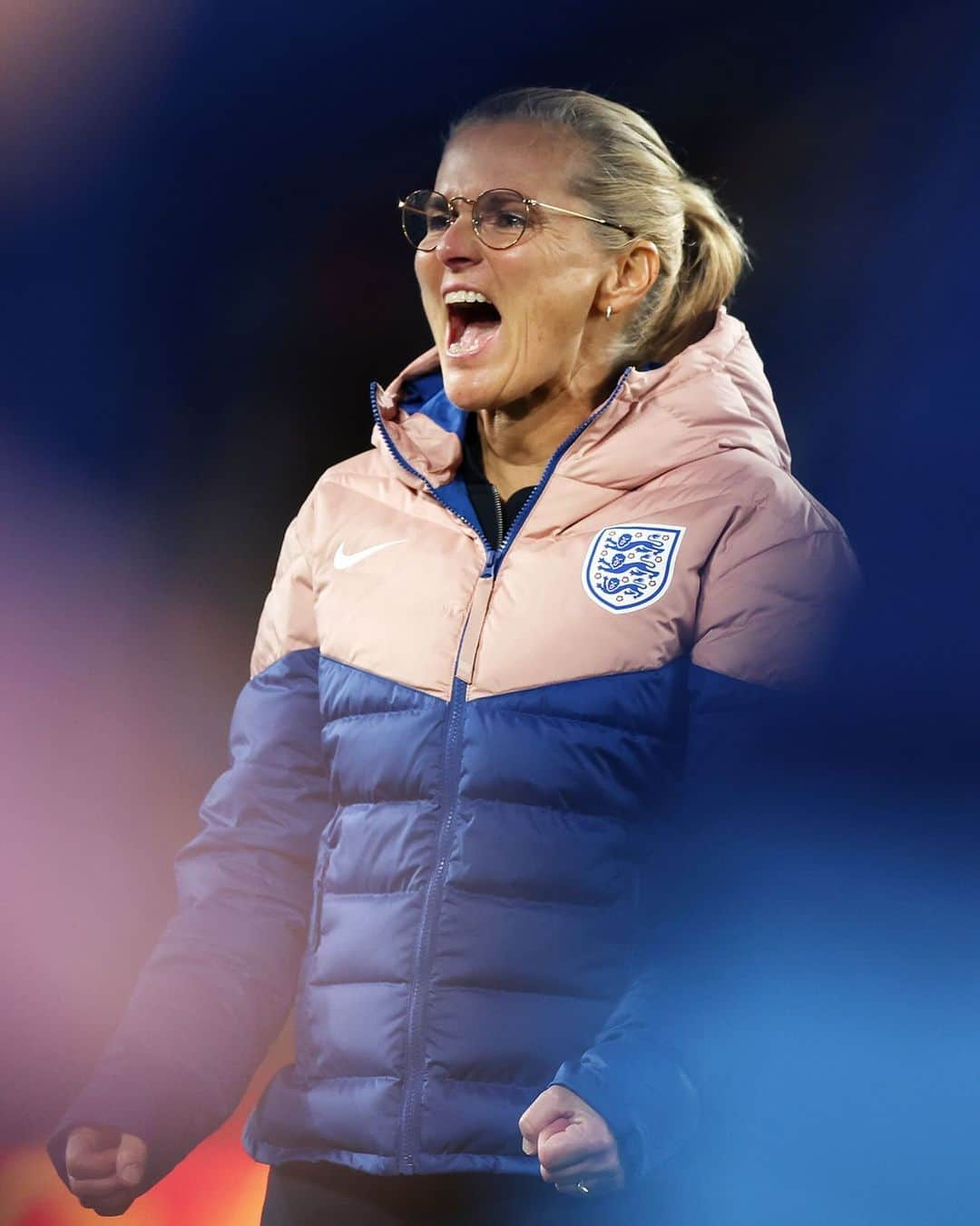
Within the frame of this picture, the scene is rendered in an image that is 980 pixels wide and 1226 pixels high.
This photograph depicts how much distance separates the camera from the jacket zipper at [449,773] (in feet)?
3.61

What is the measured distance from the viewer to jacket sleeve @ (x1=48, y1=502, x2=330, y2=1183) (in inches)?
46.3

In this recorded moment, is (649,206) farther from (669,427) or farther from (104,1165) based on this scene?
(104,1165)

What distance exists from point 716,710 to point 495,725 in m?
0.18

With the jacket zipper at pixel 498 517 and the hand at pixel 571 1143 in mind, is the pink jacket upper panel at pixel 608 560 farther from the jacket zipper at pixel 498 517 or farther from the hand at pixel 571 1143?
the hand at pixel 571 1143

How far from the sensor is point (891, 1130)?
44.3 inches

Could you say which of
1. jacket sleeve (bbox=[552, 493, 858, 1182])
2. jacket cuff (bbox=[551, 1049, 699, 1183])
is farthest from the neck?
jacket cuff (bbox=[551, 1049, 699, 1183])

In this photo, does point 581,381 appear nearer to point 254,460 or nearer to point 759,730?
point 759,730

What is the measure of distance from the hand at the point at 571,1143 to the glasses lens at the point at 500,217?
75 cm

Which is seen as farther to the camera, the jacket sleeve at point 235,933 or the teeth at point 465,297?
the teeth at point 465,297

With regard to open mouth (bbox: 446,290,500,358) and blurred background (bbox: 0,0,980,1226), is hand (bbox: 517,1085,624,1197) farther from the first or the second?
open mouth (bbox: 446,290,500,358)

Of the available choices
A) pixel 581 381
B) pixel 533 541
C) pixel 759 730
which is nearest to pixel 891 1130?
pixel 759 730

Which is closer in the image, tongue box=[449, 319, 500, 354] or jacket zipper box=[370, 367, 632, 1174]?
jacket zipper box=[370, 367, 632, 1174]

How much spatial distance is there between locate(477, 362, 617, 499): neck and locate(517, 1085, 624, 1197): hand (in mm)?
580

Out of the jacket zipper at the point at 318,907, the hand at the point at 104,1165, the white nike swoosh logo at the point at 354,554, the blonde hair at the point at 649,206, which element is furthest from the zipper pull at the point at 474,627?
the hand at the point at 104,1165
